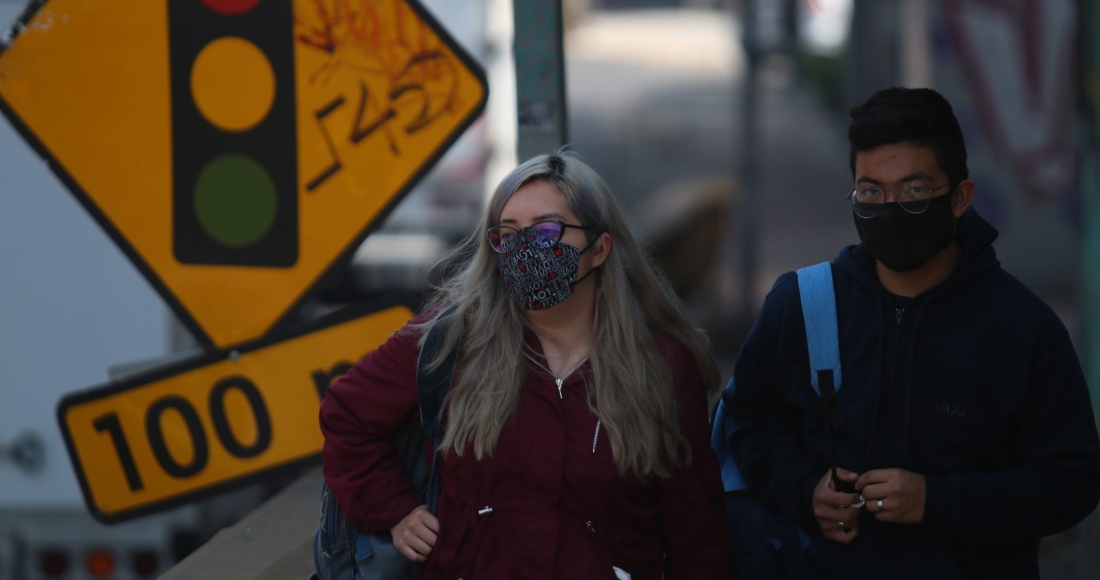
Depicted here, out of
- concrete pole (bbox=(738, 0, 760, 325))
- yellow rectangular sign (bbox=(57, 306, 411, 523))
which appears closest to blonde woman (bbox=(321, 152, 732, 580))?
yellow rectangular sign (bbox=(57, 306, 411, 523))

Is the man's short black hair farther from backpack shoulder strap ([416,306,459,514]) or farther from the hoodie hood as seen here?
backpack shoulder strap ([416,306,459,514])

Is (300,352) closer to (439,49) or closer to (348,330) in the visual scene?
(348,330)

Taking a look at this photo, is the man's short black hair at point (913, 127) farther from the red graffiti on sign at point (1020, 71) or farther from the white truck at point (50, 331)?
the red graffiti on sign at point (1020, 71)

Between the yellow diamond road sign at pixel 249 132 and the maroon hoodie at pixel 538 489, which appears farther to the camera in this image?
the yellow diamond road sign at pixel 249 132

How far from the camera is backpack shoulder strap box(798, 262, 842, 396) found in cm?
275

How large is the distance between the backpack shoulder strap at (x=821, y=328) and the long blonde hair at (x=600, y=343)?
27 cm

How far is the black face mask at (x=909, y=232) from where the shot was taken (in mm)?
2637

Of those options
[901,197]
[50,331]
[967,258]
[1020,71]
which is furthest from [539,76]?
[1020,71]

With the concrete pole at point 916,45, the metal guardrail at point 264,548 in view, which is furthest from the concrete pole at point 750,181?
the metal guardrail at point 264,548

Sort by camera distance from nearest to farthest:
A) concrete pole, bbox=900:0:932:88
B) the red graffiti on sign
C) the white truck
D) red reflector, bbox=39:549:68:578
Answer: the white truck → red reflector, bbox=39:549:68:578 → the red graffiti on sign → concrete pole, bbox=900:0:932:88

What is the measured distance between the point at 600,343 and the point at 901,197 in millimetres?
690

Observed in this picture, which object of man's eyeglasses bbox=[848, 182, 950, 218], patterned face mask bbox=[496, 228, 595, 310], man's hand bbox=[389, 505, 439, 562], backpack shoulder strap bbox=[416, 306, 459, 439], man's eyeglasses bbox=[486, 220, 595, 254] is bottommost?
man's hand bbox=[389, 505, 439, 562]

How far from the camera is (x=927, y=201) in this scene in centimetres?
264

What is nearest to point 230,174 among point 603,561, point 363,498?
point 363,498
